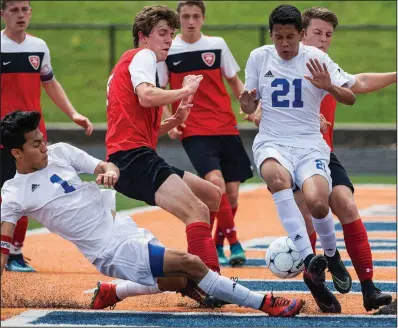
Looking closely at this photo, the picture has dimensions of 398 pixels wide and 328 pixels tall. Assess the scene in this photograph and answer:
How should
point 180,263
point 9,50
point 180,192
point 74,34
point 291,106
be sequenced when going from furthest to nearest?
1. point 74,34
2. point 9,50
3. point 291,106
4. point 180,192
5. point 180,263

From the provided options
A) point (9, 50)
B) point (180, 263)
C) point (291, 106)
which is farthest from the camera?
point (9, 50)

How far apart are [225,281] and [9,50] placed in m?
4.13

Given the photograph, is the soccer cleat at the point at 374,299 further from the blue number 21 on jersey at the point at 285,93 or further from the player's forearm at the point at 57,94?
the player's forearm at the point at 57,94

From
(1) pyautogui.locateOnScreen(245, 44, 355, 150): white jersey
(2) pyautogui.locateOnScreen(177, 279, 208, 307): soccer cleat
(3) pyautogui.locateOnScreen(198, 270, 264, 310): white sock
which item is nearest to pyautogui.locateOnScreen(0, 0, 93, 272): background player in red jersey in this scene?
(1) pyautogui.locateOnScreen(245, 44, 355, 150): white jersey

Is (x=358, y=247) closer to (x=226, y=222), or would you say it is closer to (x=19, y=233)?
(x=226, y=222)

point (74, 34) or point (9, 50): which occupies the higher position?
point (9, 50)

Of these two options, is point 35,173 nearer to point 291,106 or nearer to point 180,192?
point 180,192

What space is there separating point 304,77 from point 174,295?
1.83m

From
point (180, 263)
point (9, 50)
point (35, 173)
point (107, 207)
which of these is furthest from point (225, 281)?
point (9, 50)

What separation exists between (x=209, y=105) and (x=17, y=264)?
7.69 ft

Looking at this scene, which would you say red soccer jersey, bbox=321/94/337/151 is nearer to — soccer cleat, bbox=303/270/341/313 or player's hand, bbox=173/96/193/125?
player's hand, bbox=173/96/193/125

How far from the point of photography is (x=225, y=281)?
286 inches

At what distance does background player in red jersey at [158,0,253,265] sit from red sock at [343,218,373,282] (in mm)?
2700

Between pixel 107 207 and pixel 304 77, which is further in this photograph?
pixel 304 77
